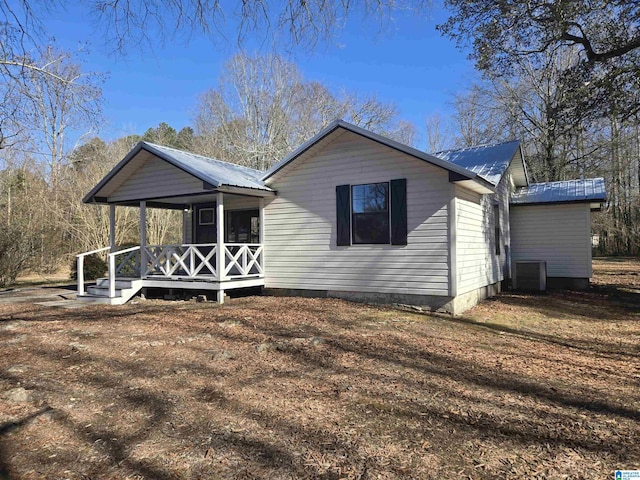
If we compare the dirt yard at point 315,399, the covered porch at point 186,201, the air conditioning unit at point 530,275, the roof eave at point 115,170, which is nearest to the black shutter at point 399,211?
the dirt yard at point 315,399

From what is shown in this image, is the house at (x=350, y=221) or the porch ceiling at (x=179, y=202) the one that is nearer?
the house at (x=350, y=221)

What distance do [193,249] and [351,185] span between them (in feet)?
14.5

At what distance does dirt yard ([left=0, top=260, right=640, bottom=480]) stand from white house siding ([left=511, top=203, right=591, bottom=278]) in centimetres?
606

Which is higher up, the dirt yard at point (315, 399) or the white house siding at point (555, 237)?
the white house siding at point (555, 237)

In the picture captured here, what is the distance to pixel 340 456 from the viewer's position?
324 cm

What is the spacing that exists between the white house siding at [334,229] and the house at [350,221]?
0.08 feet

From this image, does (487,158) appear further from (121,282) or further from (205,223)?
(121,282)

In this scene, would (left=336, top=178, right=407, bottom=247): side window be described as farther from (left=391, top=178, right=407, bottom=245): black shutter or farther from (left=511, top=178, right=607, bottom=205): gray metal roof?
(left=511, top=178, right=607, bottom=205): gray metal roof

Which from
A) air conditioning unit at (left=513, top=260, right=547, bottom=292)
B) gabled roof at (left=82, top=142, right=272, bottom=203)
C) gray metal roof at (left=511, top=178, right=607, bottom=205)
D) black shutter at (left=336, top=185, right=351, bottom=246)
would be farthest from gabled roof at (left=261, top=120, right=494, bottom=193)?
gray metal roof at (left=511, top=178, right=607, bottom=205)

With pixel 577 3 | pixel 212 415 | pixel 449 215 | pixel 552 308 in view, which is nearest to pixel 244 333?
pixel 212 415

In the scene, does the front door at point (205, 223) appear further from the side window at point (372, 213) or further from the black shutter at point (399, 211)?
the black shutter at point (399, 211)

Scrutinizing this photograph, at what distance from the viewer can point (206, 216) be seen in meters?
13.7

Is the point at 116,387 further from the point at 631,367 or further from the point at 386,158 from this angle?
the point at 386,158

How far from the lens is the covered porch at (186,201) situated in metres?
10.7
